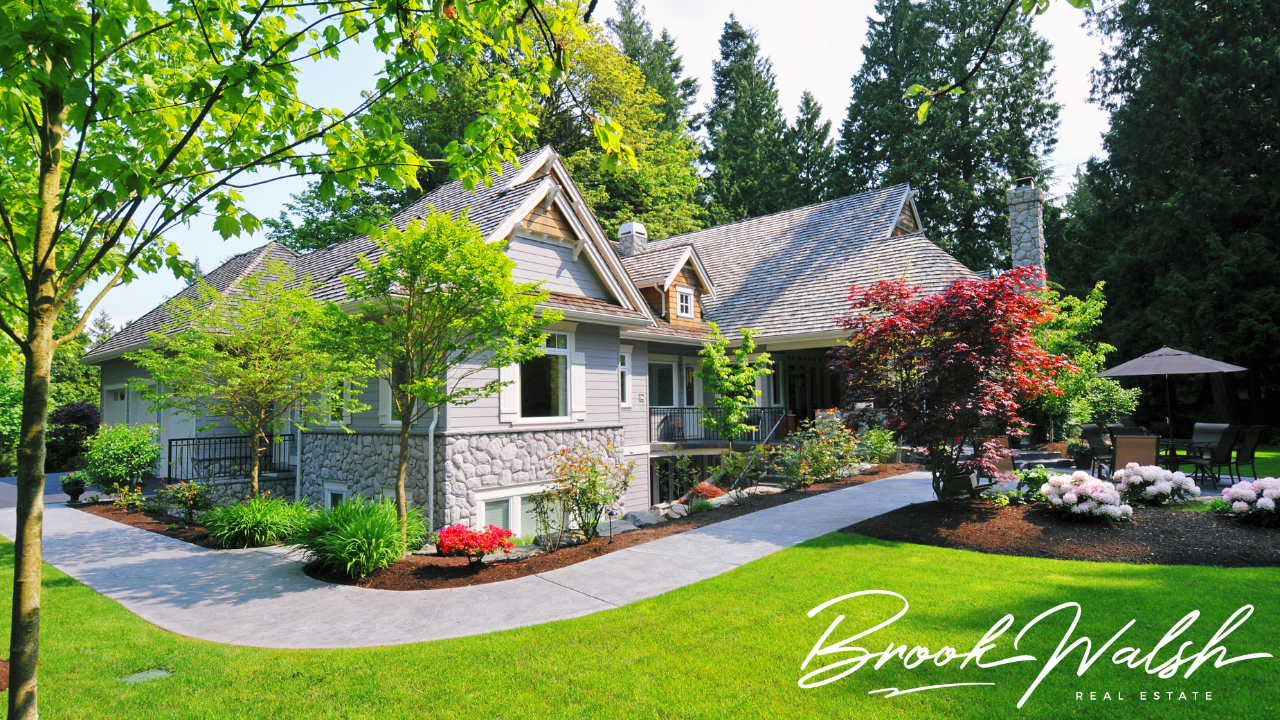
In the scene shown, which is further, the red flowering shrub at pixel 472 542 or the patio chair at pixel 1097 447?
the patio chair at pixel 1097 447

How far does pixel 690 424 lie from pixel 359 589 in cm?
1216

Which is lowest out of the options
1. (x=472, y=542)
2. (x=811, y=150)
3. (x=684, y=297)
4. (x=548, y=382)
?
(x=472, y=542)

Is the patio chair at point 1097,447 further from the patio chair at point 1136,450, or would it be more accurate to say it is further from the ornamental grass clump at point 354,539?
the ornamental grass clump at point 354,539

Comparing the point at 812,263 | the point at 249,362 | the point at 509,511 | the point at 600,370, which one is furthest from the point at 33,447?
the point at 812,263

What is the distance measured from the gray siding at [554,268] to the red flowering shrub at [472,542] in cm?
543

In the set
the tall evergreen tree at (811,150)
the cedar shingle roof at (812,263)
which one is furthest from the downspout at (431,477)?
the tall evergreen tree at (811,150)

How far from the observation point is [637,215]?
1200 inches

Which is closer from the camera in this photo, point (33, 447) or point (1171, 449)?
point (33, 447)

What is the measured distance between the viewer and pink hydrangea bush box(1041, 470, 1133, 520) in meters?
7.86

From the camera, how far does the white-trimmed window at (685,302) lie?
19141 millimetres

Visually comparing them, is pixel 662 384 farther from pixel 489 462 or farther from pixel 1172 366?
pixel 1172 366

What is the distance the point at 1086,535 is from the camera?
7.64 m

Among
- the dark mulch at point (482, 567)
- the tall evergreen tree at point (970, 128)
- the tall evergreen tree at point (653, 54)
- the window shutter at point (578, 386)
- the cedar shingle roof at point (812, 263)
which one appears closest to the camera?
the dark mulch at point (482, 567)

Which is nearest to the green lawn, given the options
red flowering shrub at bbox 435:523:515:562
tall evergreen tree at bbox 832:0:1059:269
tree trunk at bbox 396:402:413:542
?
Result: red flowering shrub at bbox 435:523:515:562
